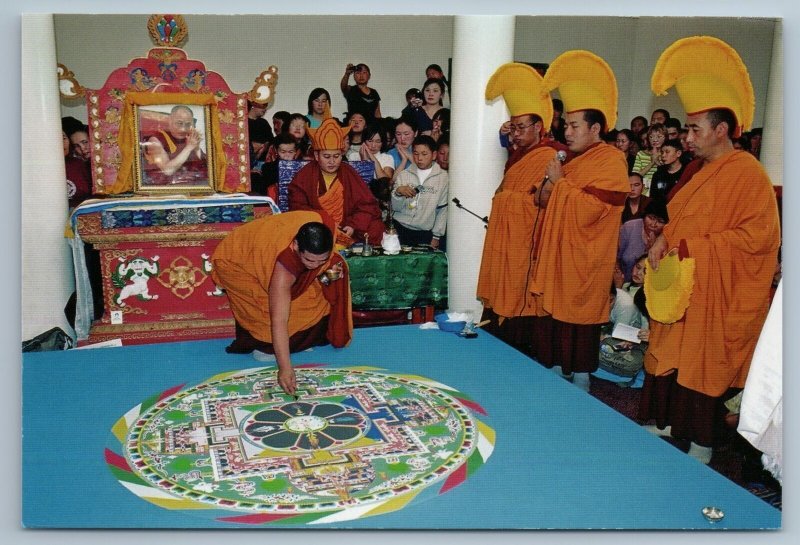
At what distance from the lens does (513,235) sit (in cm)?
322

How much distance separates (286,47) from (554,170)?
48.2 inches

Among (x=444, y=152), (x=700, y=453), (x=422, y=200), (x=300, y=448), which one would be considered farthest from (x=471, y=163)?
(x=700, y=453)

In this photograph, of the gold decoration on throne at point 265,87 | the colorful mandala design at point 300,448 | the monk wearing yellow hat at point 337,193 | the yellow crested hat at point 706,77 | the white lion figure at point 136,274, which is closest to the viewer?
the colorful mandala design at point 300,448

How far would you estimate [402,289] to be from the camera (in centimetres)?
328

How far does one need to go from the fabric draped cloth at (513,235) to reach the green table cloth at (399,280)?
0.19 metres

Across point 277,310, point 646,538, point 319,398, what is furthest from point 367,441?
point 646,538

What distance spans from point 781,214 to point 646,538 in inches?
51.5

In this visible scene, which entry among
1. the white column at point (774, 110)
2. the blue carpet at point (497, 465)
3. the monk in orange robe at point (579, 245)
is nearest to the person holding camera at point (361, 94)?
the monk in orange robe at point (579, 245)

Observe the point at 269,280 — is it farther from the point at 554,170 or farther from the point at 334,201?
the point at 554,170

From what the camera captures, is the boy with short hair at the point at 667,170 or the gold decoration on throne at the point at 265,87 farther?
the gold decoration on throne at the point at 265,87

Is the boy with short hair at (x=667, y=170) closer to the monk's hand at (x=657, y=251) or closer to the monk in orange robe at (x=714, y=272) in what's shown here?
the monk in orange robe at (x=714, y=272)

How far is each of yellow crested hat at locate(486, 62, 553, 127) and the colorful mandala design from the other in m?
1.21

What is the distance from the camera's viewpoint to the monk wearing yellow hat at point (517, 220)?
3.06 meters

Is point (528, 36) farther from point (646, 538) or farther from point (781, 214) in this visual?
point (646, 538)
